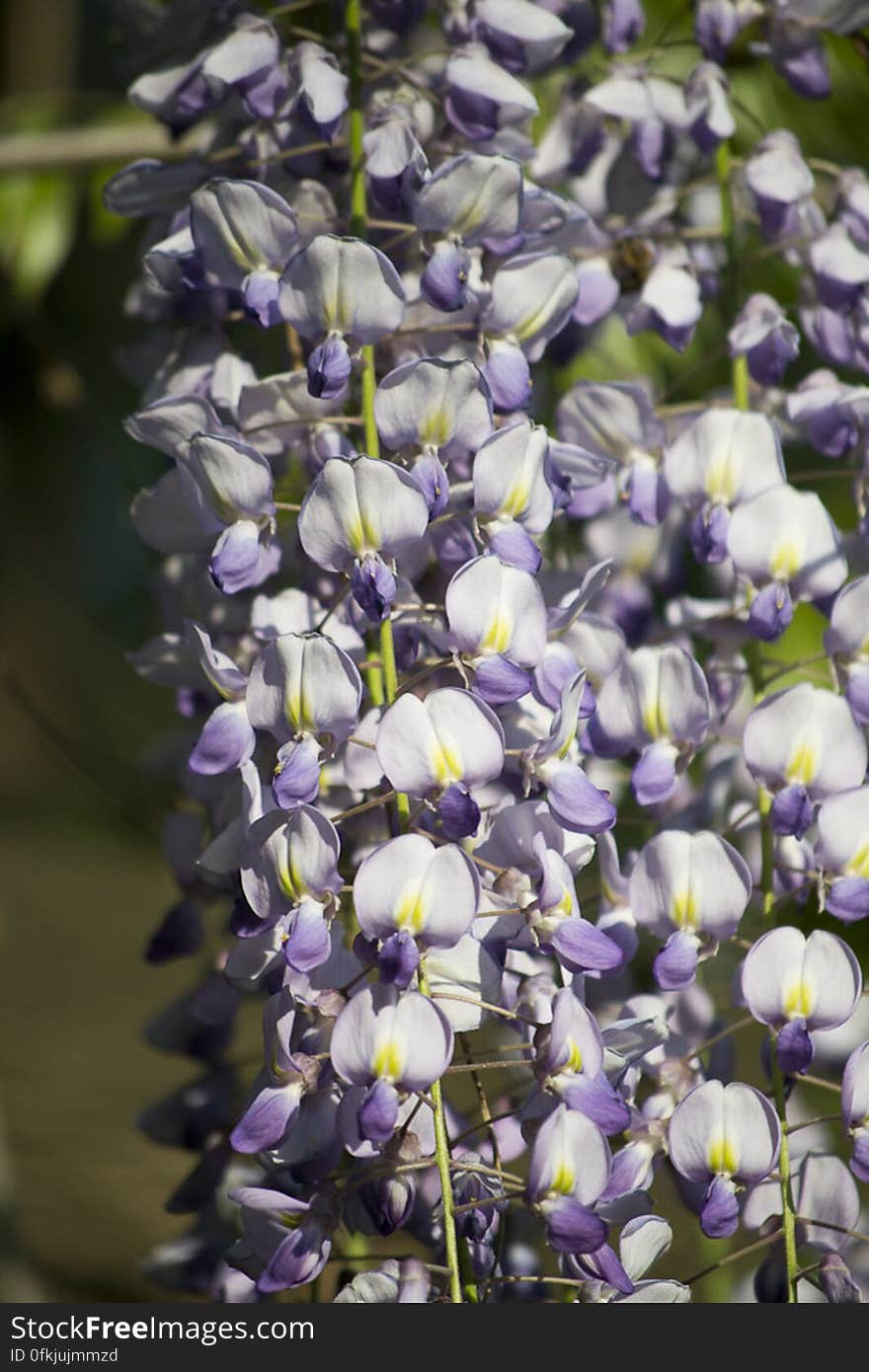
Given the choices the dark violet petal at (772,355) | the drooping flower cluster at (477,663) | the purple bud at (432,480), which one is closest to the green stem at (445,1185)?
the drooping flower cluster at (477,663)

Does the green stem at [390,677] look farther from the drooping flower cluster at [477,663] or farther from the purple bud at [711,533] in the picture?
the purple bud at [711,533]

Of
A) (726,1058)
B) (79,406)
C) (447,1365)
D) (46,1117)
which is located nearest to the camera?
(447,1365)

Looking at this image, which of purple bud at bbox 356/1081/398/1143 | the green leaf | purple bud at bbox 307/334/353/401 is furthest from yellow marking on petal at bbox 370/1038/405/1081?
the green leaf

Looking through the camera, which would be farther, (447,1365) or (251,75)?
(251,75)

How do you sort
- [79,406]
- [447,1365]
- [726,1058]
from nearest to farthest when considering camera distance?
[447,1365]
[726,1058]
[79,406]

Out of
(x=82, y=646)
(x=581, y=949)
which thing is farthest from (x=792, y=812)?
(x=82, y=646)

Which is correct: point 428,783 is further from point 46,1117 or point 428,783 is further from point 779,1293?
point 46,1117

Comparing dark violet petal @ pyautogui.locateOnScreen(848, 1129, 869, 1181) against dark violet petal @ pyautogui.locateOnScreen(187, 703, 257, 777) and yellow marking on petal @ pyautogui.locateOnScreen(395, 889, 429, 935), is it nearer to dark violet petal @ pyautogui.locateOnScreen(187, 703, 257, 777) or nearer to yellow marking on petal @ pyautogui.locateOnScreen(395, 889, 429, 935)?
yellow marking on petal @ pyautogui.locateOnScreen(395, 889, 429, 935)

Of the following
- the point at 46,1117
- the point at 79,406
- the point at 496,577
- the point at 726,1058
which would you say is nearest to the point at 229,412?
the point at 496,577

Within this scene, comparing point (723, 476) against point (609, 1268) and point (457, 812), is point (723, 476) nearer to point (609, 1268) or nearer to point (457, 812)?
point (457, 812)
